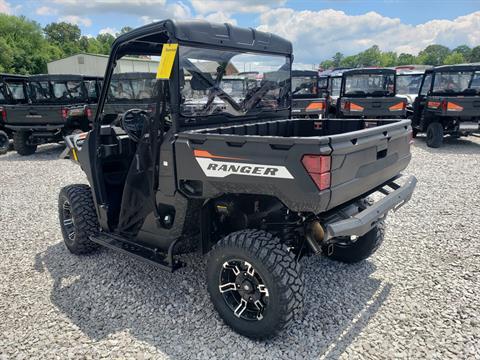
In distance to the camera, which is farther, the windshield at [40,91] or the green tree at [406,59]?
the green tree at [406,59]

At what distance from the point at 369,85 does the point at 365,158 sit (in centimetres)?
953

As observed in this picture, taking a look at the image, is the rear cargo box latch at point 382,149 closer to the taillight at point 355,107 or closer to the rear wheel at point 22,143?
the taillight at point 355,107

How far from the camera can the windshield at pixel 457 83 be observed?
31.9ft

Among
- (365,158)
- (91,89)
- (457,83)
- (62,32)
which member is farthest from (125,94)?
(62,32)

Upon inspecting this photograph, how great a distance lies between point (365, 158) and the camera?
8.32 feet

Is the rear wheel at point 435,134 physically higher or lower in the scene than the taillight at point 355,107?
lower

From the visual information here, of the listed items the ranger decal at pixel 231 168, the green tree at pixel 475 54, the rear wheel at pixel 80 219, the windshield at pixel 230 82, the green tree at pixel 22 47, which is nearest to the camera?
the ranger decal at pixel 231 168

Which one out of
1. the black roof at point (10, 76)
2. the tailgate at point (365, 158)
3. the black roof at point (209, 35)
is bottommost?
the tailgate at point (365, 158)

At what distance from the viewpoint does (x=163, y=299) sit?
10.1 feet

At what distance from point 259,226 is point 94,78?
9.92 m

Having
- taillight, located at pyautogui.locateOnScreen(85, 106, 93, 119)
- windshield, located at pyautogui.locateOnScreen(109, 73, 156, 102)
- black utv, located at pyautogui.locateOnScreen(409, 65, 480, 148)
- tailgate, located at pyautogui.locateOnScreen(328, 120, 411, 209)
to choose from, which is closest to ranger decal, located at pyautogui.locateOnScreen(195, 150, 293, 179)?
tailgate, located at pyautogui.locateOnScreen(328, 120, 411, 209)

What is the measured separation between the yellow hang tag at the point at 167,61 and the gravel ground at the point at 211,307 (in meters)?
1.76

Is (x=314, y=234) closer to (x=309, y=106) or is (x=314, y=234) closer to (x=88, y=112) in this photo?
(x=88, y=112)

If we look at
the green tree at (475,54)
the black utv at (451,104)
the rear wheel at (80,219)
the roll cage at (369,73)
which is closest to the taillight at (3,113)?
the rear wheel at (80,219)
